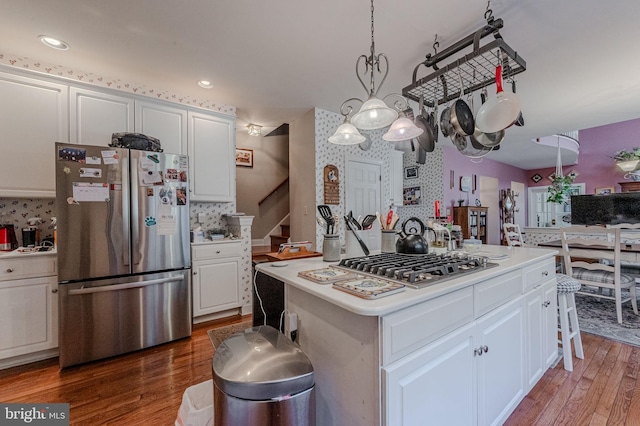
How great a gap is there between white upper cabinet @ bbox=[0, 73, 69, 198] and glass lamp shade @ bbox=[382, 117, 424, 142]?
109 inches

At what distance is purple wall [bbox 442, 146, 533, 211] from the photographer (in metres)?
5.38

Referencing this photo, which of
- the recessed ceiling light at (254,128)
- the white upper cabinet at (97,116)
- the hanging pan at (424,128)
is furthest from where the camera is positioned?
the recessed ceiling light at (254,128)

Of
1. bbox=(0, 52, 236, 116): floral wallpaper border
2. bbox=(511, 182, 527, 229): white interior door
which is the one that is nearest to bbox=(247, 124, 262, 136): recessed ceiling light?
bbox=(0, 52, 236, 116): floral wallpaper border

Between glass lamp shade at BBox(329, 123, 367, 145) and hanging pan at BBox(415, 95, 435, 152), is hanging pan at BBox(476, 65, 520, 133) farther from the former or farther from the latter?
glass lamp shade at BBox(329, 123, 367, 145)

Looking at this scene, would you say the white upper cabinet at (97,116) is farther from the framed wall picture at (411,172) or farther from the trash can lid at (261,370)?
the framed wall picture at (411,172)

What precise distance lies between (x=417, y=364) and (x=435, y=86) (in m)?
1.95

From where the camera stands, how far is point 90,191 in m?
2.06

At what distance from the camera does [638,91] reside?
117 inches

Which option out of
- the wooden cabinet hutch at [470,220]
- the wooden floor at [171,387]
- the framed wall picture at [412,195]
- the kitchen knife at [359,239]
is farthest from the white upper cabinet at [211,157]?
the wooden cabinet hutch at [470,220]

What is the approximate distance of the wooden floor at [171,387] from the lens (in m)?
1.53

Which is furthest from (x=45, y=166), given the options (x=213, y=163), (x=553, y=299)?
A: (x=553, y=299)

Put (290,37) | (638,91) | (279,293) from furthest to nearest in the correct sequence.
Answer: (638,91), (290,37), (279,293)

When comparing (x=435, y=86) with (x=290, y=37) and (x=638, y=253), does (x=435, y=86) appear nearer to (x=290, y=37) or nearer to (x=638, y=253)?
(x=290, y=37)

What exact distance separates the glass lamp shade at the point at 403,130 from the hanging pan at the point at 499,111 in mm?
434
